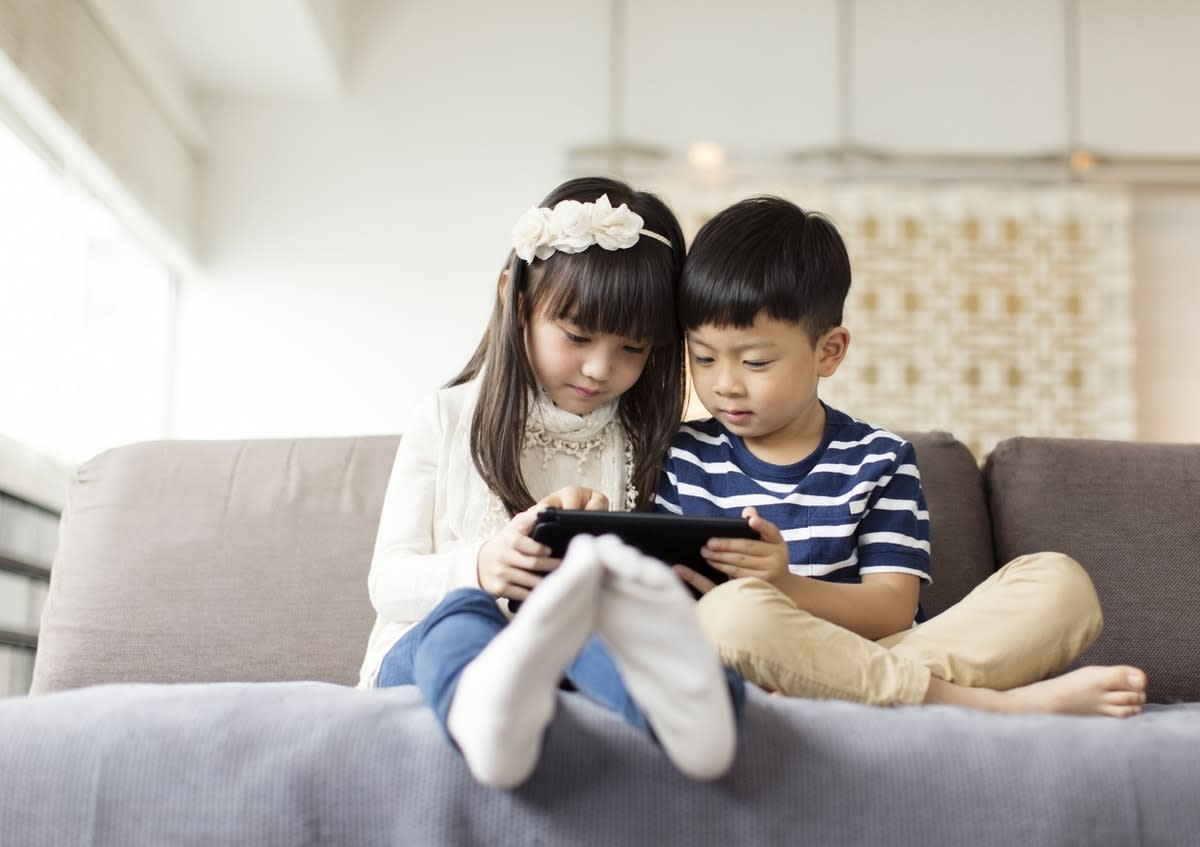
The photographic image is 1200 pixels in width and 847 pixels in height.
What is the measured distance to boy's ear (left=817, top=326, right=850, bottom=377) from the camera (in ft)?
5.10

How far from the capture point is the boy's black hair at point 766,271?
1.48 m

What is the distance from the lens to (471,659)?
3.12 ft

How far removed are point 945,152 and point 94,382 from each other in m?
2.72

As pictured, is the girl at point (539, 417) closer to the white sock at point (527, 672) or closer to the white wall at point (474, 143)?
the white sock at point (527, 672)

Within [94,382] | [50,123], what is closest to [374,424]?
[94,382]

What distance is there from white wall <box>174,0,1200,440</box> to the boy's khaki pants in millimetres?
2827

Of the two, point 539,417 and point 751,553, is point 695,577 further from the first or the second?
point 539,417

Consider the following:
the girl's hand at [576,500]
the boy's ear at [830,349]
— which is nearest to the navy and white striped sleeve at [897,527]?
the boy's ear at [830,349]

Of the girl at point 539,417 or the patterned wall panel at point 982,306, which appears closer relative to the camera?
the girl at point 539,417

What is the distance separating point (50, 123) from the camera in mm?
2857

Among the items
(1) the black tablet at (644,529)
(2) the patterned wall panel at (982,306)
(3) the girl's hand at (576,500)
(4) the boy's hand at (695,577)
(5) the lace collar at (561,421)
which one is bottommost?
(4) the boy's hand at (695,577)

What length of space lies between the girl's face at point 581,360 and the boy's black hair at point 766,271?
89 millimetres

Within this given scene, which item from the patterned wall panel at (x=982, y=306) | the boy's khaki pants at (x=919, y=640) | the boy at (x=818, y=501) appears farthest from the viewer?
the patterned wall panel at (x=982, y=306)

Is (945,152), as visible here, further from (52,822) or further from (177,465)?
(52,822)
